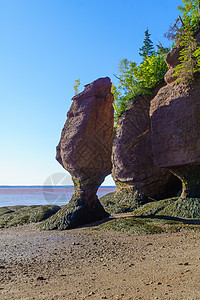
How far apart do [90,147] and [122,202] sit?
6.60 m

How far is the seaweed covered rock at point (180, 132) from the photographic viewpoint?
11.9m

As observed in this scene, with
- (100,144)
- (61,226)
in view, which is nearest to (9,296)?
(61,226)

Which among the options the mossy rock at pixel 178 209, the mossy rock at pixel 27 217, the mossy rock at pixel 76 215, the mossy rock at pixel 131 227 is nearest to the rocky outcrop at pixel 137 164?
the mossy rock at pixel 178 209

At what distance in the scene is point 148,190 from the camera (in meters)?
16.7

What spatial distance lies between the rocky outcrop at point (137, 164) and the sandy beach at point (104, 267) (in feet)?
27.2

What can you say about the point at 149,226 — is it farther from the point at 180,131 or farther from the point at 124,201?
the point at 124,201

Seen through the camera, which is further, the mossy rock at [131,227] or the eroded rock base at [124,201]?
the eroded rock base at [124,201]

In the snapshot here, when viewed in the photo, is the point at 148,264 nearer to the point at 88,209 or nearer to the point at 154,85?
the point at 88,209

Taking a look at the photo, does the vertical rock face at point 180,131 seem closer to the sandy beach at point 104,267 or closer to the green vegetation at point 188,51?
the green vegetation at point 188,51

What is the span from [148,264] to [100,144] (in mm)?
7475

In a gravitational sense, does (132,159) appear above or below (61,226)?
above

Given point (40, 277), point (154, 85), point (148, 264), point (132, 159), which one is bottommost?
point (148, 264)

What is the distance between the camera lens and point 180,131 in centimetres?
1215

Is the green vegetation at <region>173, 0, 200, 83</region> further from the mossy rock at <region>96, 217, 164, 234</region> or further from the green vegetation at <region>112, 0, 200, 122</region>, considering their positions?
the mossy rock at <region>96, 217, 164, 234</region>
